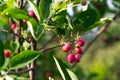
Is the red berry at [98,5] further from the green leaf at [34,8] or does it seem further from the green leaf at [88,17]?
the green leaf at [34,8]

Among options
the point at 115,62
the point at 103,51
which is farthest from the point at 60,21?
the point at 103,51

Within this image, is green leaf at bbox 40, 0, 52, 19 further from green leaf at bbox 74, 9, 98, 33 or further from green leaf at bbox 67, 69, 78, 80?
green leaf at bbox 67, 69, 78, 80

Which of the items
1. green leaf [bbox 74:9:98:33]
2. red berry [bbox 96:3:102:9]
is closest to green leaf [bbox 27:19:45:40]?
green leaf [bbox 74:9:98:33]

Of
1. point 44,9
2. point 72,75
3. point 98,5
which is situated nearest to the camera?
point 72,75

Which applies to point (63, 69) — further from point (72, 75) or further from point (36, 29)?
point (36, 29)

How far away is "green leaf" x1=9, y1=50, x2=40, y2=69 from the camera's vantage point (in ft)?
5.30

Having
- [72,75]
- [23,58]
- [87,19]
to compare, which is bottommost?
[72,75]

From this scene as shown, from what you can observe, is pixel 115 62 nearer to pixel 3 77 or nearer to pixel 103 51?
pixel 3 77

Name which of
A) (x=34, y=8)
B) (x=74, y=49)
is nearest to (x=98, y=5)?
(x=74, y=49)

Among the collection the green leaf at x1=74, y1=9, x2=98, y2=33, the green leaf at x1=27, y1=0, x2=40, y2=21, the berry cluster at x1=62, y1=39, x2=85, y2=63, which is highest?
the green leaf at x1=27, y1=0, x2=40, y2=21

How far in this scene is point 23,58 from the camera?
1650 mm

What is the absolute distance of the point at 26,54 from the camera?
1.63 metres

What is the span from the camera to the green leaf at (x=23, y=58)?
1614 millimetres

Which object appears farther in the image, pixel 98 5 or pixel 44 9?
pixel 98 5
